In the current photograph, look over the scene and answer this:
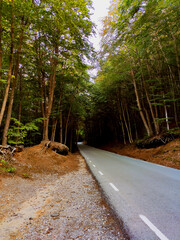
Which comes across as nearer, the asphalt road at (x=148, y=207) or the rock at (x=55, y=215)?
the asphalt road at (x=148, y=207)

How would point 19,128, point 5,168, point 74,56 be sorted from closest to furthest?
1. point 5,168
2. point 19,128
3. point 74,56

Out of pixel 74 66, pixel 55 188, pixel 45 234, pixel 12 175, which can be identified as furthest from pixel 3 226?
pixel 74 66

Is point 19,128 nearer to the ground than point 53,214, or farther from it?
farther from it

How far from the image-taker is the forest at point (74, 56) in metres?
6.55

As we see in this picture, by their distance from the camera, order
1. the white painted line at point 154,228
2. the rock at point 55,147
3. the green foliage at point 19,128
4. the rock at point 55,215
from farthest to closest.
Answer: the rock at point 55,147, the green foliage at point 19,128, the rock at point 55,215, the white painted line at point 154,228

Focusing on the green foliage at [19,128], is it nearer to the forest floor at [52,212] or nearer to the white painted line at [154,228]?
the forest floor at [52,212]

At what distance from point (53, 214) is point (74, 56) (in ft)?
30.8

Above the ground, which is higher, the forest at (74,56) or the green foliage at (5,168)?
the forest at (74,56)

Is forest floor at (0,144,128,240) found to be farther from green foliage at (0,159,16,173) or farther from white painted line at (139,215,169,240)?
white painted line at (139,215,169,240)

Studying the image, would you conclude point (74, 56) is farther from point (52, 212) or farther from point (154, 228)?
point (154, 228)

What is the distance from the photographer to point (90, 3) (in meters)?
7.71

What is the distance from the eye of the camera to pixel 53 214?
2.96 metres

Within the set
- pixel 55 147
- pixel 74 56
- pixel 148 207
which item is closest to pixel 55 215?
pixel 148 207

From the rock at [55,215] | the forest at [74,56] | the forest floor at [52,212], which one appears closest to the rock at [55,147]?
the forest at [74,56]
